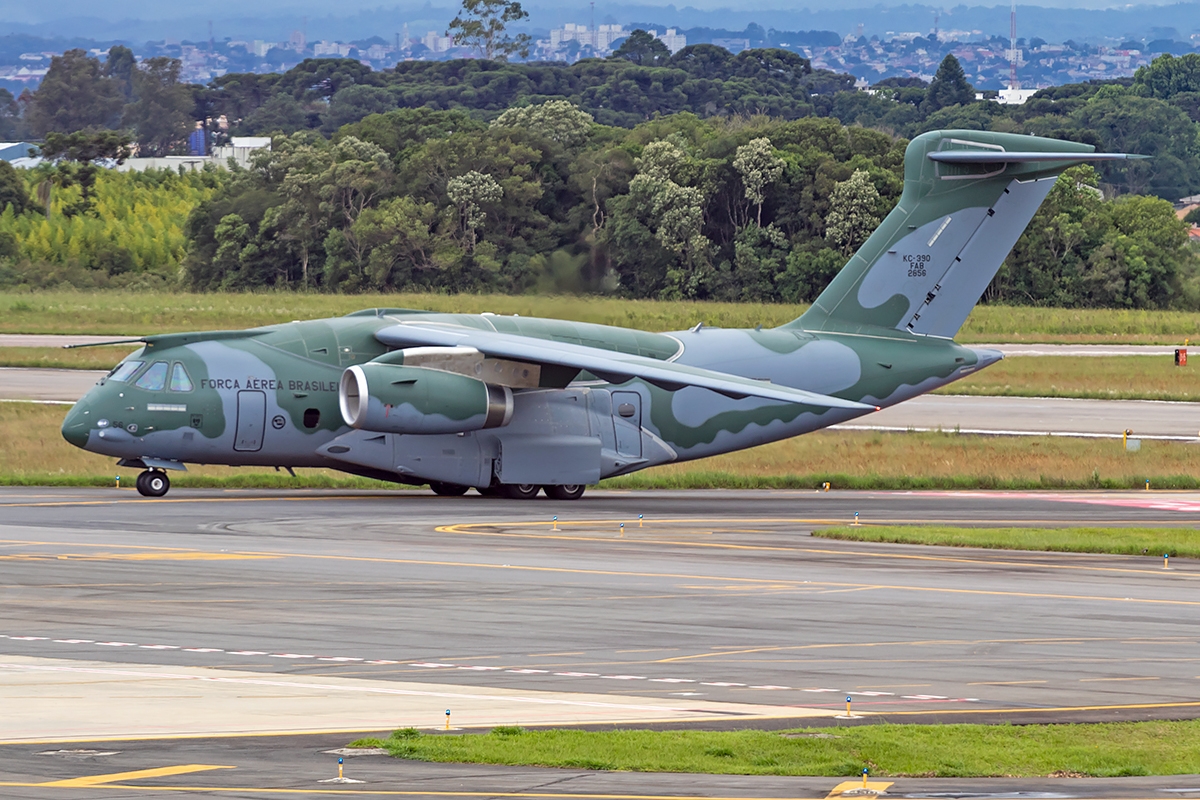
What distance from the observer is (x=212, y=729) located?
13953 millimetres

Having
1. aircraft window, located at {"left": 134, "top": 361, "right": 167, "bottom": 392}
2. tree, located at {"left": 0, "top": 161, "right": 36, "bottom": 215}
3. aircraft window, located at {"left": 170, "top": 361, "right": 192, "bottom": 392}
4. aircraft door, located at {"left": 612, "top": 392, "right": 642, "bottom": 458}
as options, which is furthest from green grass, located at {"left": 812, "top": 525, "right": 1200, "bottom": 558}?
tree, located at {"left": 0, "top": 161, "right": 36, "bottom": 215}

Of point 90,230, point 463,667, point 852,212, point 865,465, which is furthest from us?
point 90,230

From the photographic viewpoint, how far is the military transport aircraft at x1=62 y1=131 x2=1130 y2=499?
103ft

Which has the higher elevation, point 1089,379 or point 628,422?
point 628,422

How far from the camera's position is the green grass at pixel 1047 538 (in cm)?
2686

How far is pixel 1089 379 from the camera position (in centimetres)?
6019

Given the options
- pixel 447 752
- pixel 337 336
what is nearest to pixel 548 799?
pixel 447 752

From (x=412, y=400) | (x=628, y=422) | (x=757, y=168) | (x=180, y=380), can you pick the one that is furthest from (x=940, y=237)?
(x=757, y=168)

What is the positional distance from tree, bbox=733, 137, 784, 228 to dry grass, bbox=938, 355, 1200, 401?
1385 cm

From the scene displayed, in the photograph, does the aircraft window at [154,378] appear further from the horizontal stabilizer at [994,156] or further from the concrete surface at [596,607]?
the horizontal stabilizer at [994,156]

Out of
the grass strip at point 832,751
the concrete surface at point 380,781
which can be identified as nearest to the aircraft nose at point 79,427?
the concrete surface at point 380,781

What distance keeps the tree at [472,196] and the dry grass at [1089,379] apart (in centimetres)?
1809

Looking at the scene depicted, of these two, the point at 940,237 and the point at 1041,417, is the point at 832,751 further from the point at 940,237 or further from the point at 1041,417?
the point at 1041,417

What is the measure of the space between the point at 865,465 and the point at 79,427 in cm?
1881
